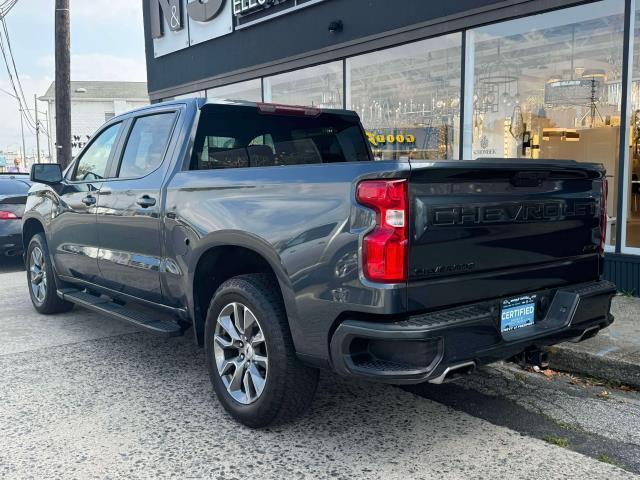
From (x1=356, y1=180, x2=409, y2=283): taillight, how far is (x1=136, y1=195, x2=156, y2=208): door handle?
202 cm

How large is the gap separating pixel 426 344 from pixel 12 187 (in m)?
9.33

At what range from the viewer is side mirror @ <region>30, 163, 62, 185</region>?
5492 millimetres

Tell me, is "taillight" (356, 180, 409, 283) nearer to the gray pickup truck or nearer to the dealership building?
the gray pickup truck

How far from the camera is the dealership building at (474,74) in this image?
→ 664cm

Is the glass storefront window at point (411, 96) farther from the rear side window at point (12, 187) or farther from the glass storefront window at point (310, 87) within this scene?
the rear side window at point (12, 187)

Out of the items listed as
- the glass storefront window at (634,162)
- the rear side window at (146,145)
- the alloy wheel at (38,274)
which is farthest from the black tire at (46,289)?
the glass storefront window at (634,162)

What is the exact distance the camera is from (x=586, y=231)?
3590 mm

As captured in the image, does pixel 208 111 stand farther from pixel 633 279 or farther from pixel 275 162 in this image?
pixel 633 279

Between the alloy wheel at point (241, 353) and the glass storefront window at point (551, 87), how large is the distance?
472cm

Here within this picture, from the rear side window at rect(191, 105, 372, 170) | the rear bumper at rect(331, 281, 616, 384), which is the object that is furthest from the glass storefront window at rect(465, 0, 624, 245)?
the rear bumper at rect(331, 281, 616, 384)

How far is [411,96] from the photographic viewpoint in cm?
907

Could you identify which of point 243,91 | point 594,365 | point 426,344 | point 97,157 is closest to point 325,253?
point 426,344

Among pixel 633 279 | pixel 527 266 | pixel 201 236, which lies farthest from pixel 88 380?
pixel 633 279

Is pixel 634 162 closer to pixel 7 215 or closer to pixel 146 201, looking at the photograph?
pixel 146 201
